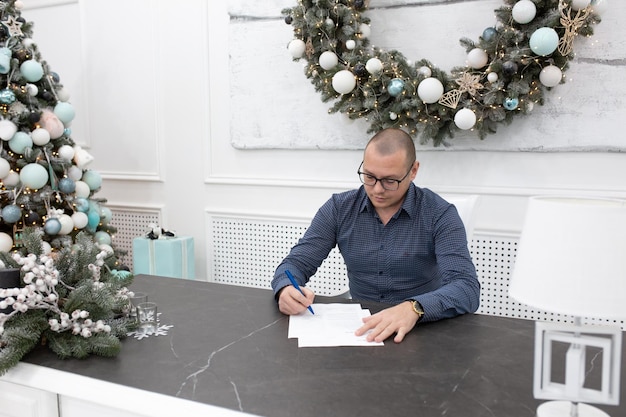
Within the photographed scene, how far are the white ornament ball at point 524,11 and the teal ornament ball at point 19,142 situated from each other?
261 centimetres

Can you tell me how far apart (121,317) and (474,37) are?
2.37m

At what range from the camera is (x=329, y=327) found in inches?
62.3

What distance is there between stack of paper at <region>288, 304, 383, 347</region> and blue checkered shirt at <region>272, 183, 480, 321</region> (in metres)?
0.29

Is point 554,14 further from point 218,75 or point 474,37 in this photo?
point 218,75

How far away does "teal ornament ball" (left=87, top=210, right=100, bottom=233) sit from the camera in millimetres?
3336

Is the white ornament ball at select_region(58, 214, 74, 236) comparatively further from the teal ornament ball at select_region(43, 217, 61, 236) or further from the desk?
the desk

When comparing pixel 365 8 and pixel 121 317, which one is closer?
pixel 121 317

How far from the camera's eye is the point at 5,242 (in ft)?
9.75

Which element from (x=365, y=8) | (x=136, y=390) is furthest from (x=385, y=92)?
(x=136, y=390)

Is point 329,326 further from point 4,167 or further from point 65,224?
point 4,167

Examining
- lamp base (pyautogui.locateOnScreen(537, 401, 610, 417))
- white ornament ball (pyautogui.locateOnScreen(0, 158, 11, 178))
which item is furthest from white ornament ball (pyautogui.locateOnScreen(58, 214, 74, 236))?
lamp base (pyautogui.locateOnScreen(537, 401, 610, 417))

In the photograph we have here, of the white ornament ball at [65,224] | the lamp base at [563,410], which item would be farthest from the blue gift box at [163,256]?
the lamp base at [563,410]

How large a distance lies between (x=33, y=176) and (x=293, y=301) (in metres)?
1.98

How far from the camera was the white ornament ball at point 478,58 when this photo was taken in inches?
111
